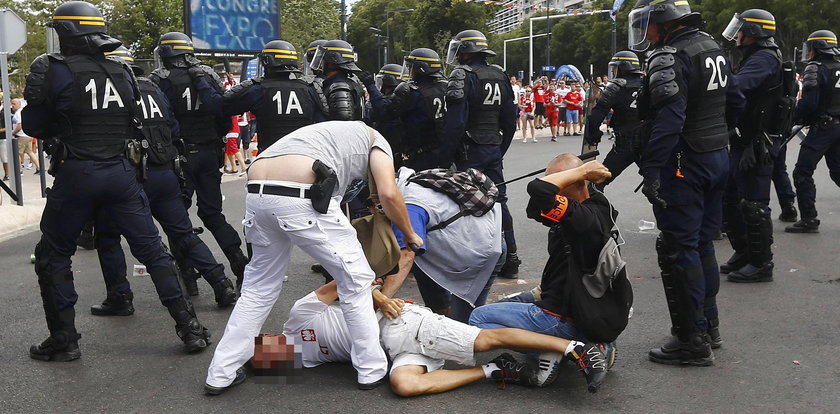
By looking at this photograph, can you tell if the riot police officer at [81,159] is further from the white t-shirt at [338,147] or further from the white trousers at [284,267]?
the white t-shirt at [338,147]

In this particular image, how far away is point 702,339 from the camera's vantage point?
16.0 ft

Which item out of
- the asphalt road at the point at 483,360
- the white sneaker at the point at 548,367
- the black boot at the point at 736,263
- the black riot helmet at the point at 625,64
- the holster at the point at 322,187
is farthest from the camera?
the black riot helmet at the point at 625,64

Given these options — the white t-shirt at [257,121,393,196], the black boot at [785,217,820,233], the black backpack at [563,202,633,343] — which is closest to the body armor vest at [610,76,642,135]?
the black boot at [785,217,820,233]

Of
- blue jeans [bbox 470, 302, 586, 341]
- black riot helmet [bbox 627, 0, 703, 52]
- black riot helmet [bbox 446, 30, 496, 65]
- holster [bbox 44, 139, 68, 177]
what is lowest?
blue jeans [bbox 470, 302, 586, 341]

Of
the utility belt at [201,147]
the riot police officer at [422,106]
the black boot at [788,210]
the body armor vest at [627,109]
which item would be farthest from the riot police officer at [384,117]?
the black boot at [788,210]

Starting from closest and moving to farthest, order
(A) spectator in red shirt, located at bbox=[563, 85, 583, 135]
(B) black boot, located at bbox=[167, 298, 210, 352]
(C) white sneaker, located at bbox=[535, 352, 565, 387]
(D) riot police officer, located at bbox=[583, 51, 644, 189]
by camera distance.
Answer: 1. (C) white sneaker, located at bbox=[535, 352, 565, 387]
2. (B) black boot, located at bbox=[167, 298, 210, 352]
3. (D) riot police officer, located at bbox=[583, 51, 644, 189]
4. (A) spectator in red shirt, located at bbox=[563, 85, 583, 135]

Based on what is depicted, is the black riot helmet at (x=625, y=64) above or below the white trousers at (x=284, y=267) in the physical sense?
above

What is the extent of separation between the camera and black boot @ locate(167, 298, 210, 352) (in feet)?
17.4

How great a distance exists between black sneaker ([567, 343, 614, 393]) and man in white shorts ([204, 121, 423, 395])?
1008 millimetres

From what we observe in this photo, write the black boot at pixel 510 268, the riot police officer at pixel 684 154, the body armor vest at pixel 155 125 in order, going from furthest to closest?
the black boot at pixel 510 268 < the body armor vest at pixel 155 125 < the riot police officer at pixel 684 154

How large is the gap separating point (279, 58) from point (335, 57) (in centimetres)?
78

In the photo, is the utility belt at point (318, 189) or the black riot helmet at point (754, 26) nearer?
the utility belt at point (318, 189)

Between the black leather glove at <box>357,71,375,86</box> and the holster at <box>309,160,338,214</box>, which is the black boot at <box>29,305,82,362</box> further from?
the black leather glove at <box>357,71,375,86</box>

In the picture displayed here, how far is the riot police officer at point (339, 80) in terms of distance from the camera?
272 inches
